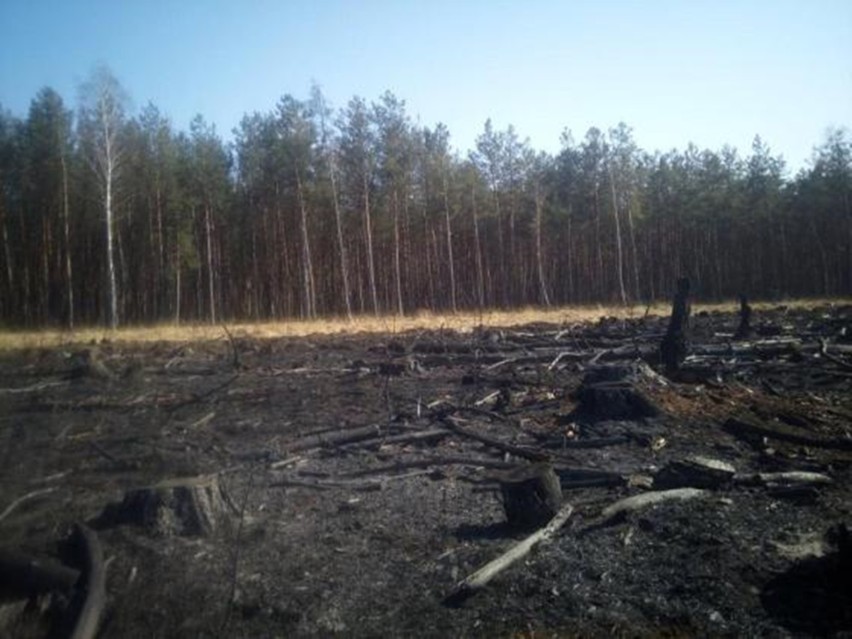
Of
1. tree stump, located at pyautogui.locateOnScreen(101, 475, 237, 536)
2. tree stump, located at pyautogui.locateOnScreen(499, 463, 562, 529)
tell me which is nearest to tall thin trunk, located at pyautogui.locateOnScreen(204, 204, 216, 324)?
tree stump, located at pyautogui.locateOnScreen(101, 475, 237, 536)

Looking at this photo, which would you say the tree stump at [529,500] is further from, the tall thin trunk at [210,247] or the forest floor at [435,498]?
the tall thin trunk at [210,247]

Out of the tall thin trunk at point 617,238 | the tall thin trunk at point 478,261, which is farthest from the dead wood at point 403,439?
the tall thin trunk at point 617,238

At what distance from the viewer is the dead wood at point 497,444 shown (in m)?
8.48

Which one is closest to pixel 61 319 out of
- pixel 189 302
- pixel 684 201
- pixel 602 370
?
pixel 189 302

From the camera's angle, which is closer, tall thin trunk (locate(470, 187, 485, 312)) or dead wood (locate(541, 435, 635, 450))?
dead wood (locate(541, 435, 635, 450))

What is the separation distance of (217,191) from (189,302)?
7637mm

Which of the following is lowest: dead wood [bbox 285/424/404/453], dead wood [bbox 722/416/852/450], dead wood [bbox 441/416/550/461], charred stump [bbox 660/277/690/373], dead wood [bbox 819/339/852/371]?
dead wood [bbox 722/416/852/450]

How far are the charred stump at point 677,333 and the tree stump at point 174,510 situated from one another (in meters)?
10.1

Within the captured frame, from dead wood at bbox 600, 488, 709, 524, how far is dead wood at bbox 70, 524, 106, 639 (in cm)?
429

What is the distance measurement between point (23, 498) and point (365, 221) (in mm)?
33334

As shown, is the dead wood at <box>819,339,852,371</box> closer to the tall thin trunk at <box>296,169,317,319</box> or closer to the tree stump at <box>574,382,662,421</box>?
the tree stump at <box>574,382,662,421</box>

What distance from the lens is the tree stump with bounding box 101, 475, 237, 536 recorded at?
599cm

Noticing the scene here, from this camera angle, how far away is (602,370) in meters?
12.0

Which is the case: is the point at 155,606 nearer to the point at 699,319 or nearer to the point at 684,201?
the point at 699,319
